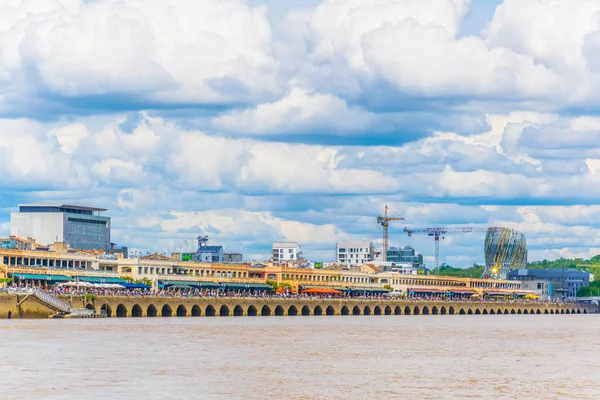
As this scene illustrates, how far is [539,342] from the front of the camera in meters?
117

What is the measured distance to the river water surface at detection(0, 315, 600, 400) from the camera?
65.7 metres

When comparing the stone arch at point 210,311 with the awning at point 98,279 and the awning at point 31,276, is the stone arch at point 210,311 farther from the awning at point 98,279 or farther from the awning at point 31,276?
the awning at point 31,276

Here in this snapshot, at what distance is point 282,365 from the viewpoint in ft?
269

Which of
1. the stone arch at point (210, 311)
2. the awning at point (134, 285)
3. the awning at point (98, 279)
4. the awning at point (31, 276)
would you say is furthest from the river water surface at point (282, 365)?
the awning at point (98, 279)

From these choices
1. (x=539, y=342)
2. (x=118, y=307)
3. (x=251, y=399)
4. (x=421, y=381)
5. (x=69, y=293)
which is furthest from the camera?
(x=118, y=307)

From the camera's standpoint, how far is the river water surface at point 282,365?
65.7 meters

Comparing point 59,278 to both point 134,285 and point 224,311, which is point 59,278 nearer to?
point 134,285

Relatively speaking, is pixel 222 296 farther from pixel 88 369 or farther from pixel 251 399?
pixel 251 399

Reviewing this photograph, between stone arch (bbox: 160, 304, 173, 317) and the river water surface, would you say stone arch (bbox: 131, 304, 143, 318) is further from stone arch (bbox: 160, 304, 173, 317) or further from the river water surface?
the river water surface

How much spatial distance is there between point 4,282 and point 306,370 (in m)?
100

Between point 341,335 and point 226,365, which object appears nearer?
point 226,365

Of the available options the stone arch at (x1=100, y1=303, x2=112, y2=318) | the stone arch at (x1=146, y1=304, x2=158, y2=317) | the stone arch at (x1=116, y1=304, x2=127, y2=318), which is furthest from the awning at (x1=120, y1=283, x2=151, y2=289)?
the stone arch at (x1=100, y1=303, x2=112, y2=318)

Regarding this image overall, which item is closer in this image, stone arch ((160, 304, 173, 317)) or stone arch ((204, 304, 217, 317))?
stone arch ((160, 304, 173, 317))

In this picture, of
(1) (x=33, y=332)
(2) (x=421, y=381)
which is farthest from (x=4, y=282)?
(2) (x=421, y=381)
